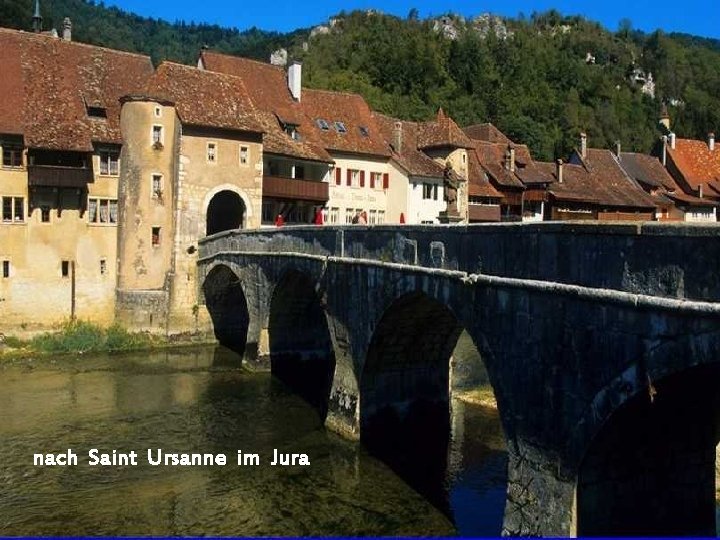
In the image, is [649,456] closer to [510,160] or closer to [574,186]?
[510,160]

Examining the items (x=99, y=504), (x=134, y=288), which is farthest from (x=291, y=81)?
(x=99, y=504)

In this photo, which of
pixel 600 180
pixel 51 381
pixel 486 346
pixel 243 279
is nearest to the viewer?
pixel 486 346

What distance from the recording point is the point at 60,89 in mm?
35125

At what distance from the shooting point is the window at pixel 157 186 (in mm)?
35500

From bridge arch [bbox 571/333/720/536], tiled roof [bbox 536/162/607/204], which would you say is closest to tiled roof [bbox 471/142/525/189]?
tiled roof [bbox 536/162/607/204]

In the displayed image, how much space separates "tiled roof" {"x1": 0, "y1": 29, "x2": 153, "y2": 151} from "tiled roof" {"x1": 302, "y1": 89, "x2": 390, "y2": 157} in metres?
10.7

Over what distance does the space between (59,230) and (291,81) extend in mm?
17528

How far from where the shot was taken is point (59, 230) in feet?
112

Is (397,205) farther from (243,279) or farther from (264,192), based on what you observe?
(243,279)

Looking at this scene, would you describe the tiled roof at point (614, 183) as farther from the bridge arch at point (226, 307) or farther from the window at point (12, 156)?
the window at point (12, 156)

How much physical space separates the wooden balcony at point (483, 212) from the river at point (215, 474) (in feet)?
88.8

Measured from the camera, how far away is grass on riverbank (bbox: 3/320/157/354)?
32781 millimetres

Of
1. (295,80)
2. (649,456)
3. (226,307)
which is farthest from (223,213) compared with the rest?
(649,456)

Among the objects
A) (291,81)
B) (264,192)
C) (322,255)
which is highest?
(291,81)
